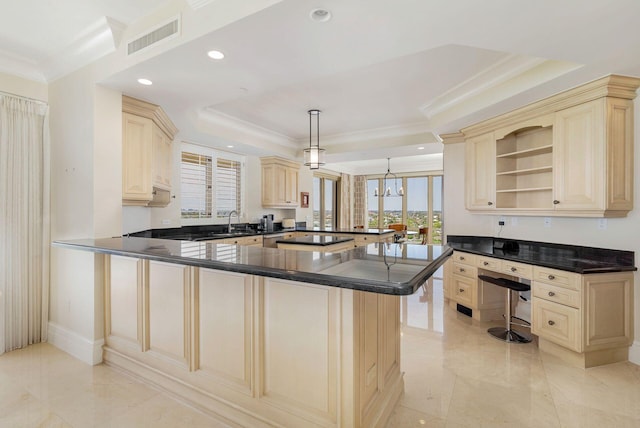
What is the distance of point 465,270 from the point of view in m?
3.96

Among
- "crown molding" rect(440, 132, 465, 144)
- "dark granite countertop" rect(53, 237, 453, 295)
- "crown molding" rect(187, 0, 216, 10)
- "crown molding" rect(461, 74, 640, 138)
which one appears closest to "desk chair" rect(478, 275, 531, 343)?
"dark granite countertop" rect(53, 237, 453, 295)

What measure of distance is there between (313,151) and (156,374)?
3.24 m

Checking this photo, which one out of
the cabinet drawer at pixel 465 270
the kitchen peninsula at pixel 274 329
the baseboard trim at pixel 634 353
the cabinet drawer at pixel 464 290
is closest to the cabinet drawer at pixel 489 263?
the cabinet drawer at pixel 465 270

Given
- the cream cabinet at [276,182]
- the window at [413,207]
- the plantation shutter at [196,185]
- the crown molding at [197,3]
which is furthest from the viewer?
the window at [413,207]

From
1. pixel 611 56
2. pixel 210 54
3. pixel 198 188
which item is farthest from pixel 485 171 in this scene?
pixel 198 188

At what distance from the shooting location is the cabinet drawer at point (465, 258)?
3.86 m

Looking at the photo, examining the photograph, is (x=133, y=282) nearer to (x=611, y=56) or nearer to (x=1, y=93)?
(x=1, y=93)

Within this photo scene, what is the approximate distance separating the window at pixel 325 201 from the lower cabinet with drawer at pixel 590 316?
6.35 metres

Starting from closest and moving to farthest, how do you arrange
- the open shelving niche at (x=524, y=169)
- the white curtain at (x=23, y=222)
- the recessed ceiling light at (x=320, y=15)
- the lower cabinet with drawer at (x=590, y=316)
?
the recessed ceiling light at (x=320, y=15) < the lower cabinet with drawer at (x=590, y=316) < the white curtain at (x=23, y=222) < the open shelving niche at (x=524, y=169)

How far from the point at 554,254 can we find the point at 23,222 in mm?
5511

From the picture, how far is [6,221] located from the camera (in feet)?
9.38

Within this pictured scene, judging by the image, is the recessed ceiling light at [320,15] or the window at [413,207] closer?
the recessed ceiling light at [320,15]

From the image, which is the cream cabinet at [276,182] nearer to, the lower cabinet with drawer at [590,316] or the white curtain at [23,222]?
the white curtain at [23,222]

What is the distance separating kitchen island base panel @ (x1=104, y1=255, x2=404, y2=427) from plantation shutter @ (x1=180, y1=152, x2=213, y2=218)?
2685 millimetres
